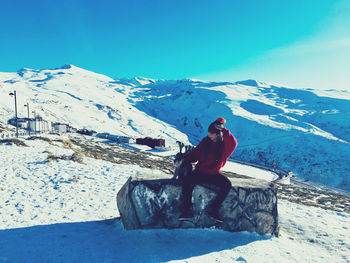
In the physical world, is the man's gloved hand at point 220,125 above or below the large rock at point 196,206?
above

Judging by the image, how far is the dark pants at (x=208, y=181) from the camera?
560 cm

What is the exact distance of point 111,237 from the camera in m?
5.21

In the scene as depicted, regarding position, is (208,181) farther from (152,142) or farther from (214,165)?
(152,142)

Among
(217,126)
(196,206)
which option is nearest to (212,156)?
(217,126)

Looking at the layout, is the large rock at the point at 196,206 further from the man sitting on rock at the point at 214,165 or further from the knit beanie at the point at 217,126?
the knit beanie at the point at 217,126

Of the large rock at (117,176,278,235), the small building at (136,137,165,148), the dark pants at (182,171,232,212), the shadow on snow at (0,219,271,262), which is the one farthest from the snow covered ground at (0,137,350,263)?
the small building at (136,137,165,148)

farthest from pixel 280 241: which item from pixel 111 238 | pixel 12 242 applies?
pixel 12 242

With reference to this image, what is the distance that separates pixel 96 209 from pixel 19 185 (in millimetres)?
3891

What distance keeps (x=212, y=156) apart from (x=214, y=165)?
0.82 ft

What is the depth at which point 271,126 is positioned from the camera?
4195 inches

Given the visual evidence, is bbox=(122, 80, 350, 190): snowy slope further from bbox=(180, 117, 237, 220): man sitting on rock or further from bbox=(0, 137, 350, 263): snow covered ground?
bbox=(180, 117, 237, 220): man sitting on rock

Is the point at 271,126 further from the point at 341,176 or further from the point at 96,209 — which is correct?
the point at 96,209

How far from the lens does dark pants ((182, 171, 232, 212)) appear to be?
18.4ft

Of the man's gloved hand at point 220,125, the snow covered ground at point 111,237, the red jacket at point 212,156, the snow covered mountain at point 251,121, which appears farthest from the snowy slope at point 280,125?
the man's gloved hand at point 220,125
